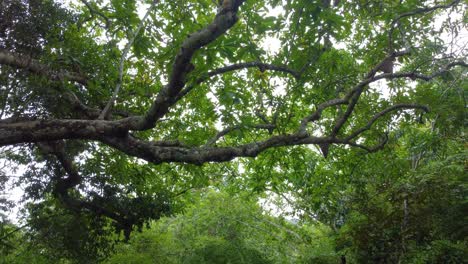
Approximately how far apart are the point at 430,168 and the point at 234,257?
14.7ft

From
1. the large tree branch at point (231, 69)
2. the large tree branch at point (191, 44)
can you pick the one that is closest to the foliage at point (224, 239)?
the large tree branch at point (231, 69)

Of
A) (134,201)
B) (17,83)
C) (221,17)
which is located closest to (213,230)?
(134,201)

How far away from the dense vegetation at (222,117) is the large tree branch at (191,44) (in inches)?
0.6

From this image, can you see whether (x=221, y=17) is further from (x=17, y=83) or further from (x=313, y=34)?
(x=17, y=83)

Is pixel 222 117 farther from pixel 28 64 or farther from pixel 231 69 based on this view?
pixel 28 64

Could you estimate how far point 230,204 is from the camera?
11312 millimetres

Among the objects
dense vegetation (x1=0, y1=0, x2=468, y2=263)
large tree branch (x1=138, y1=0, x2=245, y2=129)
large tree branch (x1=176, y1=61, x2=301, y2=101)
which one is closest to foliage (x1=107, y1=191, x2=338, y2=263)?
dense vegetation (x1=0, y1=0, x2=468, y2=263)

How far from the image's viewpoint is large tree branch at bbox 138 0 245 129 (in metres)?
3.32

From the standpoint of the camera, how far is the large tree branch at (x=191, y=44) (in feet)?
10.9

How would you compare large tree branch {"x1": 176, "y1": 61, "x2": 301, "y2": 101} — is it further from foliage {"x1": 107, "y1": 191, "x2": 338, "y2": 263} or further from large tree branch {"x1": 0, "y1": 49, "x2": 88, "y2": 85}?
foliage {"x1": 107, "y1": 191, "x2": 338, "y2": 263}

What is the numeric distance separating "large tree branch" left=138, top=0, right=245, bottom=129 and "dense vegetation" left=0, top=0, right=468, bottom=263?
0.05 ft

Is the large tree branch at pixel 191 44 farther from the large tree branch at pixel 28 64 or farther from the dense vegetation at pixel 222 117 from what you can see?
the large tree branch at pixel 28 64

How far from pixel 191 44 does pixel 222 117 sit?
277cm

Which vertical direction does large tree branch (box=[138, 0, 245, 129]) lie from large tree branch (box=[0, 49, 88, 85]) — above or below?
below
